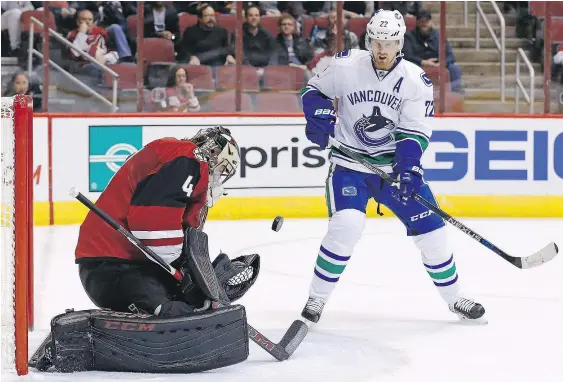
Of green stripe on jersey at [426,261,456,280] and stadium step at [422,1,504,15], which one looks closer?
green stripe on jersey at [426,261,456,280]

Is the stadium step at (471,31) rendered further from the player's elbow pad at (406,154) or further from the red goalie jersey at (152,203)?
the red goalie jersey at (152,203)

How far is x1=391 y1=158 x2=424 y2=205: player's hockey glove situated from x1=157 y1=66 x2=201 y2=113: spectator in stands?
10.8 ft

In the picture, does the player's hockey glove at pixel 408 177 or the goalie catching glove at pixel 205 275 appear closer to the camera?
the goalie catching glove at pixel 205 275

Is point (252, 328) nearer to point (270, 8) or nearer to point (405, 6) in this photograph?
point (270, 8)

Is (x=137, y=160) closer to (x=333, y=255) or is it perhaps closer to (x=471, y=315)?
(x=333, y=255)

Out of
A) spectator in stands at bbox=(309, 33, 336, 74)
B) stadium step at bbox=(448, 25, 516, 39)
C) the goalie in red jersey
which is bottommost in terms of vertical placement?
the goalie in red jersey

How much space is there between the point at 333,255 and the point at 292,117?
10.4ft

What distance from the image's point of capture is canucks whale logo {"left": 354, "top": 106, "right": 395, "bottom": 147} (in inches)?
160

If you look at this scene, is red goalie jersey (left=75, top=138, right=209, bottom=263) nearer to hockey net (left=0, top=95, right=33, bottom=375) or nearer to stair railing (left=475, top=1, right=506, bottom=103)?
hockey net (left=0, top=95, right=33, bottom=375)

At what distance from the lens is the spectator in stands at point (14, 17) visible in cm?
698

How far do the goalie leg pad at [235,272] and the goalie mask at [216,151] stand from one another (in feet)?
1.11

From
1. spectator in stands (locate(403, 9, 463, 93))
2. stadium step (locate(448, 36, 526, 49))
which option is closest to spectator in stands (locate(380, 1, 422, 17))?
spectator in stands (locate(403, 9, 463, 93))

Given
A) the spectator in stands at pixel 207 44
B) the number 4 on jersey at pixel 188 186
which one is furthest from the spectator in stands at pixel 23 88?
the number 4 on jersey at pixel 188 186

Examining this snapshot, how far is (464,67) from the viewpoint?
24.5 feet
